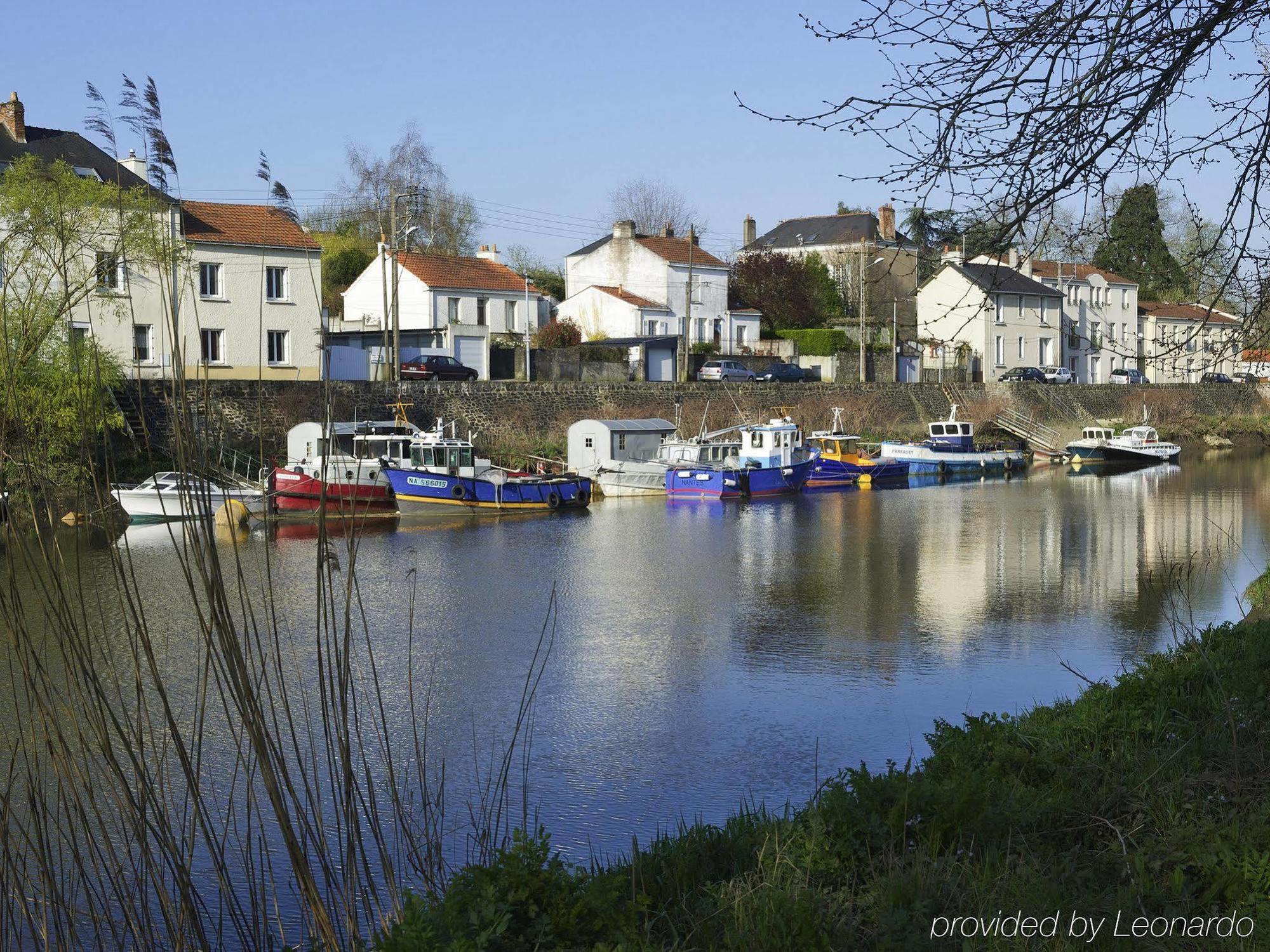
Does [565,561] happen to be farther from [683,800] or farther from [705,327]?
[705,327]

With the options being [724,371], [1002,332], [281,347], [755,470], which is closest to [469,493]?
[755,470]

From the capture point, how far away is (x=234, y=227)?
1448 inches

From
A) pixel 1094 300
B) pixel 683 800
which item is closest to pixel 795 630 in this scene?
pixel 683 800

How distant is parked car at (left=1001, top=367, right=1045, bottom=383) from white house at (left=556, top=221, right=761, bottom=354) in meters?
11.5

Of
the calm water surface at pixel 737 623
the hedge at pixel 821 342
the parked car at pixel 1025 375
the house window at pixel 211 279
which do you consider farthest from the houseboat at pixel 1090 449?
the house window at pixel 211 279

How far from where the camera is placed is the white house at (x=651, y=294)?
53094 millimetres

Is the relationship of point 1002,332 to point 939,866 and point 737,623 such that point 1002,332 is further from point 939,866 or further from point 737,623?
point 939,866

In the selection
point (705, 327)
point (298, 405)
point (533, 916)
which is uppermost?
point (705, 327)

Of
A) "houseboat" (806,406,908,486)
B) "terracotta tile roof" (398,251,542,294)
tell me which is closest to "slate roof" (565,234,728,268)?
"terracotta tile roof" (398,251,542,294)

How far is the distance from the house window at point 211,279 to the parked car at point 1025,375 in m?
34.5

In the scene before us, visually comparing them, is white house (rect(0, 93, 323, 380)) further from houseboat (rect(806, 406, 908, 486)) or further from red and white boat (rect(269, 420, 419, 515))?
houseboat (rect(806, 406, 908, 486))

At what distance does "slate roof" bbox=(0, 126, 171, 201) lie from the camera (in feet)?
107

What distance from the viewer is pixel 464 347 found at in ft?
149

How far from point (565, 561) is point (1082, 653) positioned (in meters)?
9.93
